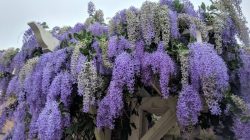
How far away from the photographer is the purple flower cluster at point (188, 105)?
4.18 m

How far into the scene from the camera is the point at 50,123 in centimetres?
448

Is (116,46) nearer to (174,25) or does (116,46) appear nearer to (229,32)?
(174,25)

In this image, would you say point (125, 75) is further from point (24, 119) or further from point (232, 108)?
point (24, 119)

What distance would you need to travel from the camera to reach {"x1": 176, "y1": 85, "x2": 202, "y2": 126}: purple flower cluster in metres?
4.18

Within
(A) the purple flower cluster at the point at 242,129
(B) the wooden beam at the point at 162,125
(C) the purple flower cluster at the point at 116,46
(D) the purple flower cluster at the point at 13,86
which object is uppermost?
(C) the purple flower cluster at the point at 116,46

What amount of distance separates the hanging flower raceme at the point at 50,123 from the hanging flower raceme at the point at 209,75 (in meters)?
1.47

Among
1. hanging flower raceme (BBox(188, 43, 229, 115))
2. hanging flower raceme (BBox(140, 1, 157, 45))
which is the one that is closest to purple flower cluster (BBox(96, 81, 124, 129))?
hanging flower raceme (BBox(140, 1, 157, 45))

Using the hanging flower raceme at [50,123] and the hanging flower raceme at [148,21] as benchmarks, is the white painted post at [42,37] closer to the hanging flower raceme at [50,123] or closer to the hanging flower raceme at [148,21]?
the hanging flower raceme at [50,123]

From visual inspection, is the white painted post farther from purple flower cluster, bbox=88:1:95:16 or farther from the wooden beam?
the wooden beam

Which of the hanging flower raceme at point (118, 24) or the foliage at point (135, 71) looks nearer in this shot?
the foliage at point (135, 71)

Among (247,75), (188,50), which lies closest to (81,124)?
(188,50)

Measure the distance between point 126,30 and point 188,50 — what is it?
76cm

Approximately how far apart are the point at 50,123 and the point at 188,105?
1440 millimetres

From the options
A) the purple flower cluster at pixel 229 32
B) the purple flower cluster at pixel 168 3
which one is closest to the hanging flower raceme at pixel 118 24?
the purple flower cluster at pixel 168 3
